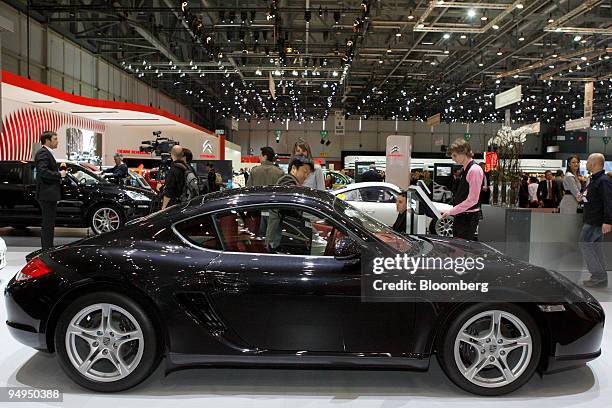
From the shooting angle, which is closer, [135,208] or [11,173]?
[11,173]

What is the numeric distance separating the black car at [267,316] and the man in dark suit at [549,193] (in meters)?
11.9

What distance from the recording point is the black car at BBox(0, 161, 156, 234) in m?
9.23

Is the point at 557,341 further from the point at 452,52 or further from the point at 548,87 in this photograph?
the point at 548,87

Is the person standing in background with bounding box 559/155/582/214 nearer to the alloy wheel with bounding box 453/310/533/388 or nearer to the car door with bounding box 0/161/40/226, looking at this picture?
the alloy wheel with bounding box 453/310/533/388

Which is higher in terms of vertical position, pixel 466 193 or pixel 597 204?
pixel 466 193

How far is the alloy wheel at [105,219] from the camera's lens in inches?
373

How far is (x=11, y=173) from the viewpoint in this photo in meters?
9.23

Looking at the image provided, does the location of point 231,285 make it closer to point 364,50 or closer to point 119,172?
point 119,172

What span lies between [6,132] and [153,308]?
40.8 feet

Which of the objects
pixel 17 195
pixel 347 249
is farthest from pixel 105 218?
pixel 347 249

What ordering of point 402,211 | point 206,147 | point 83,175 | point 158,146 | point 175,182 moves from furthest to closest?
point 206,147, point 158,146, point 83,175, point 175,182, point 402,211

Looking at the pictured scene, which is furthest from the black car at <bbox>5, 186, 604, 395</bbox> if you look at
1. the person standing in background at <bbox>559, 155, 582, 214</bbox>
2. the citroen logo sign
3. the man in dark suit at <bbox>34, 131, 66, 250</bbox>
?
the citroen logo sign

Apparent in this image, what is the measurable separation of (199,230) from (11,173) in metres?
7.31

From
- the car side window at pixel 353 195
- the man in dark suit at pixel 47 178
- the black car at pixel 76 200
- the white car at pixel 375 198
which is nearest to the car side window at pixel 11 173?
the black car at pixel 76 200
